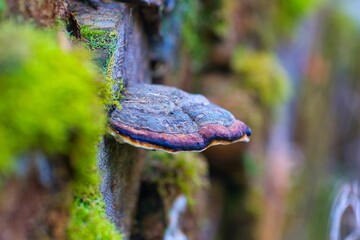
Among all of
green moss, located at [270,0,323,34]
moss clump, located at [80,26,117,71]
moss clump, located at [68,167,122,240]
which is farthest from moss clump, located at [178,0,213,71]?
moss clump, located at [68,167,122,240]

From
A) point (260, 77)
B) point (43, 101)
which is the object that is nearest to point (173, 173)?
point (43, 101)

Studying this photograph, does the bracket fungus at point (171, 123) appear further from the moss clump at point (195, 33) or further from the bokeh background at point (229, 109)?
the moss clump at point (195, 33)

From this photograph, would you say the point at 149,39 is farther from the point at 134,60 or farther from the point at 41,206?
the point at 41,206

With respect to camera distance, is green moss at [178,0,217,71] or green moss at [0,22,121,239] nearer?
green moss at [0,22,121,239]

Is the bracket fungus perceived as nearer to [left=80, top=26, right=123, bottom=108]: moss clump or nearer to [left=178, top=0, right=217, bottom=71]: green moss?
[left=80, top=26, right=123, bottom=108]: moss clump

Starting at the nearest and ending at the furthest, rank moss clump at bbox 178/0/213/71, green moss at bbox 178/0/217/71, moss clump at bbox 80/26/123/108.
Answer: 1. moss clump at bbox 80/26/123/108
2. moss clump at bbox 178/0/213/71
3. green moss at bbox 178/0/217/71

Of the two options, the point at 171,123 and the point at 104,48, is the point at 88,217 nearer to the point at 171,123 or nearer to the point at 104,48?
the point at 171,123
